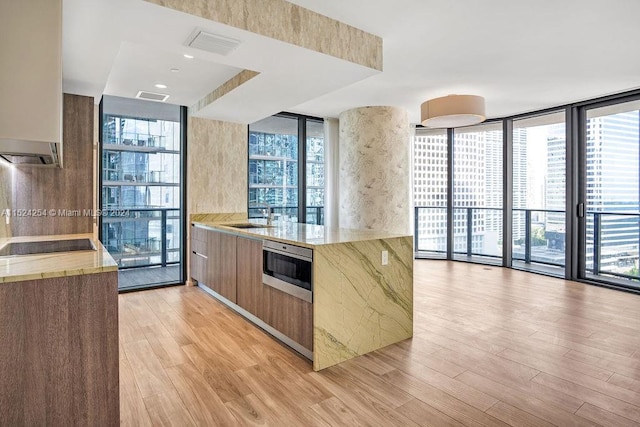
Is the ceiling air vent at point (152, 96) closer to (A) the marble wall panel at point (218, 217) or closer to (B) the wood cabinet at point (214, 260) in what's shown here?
(A) the marble wall panel at point (218, 217)

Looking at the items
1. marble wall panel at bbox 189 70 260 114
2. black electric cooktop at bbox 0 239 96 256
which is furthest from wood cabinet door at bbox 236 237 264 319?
marble wall panel at bbox 189 70 260 114

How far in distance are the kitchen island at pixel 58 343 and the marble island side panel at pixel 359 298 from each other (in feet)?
4.26

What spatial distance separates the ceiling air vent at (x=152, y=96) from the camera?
4.52 meters

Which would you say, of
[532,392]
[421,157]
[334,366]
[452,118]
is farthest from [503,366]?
[421,157]

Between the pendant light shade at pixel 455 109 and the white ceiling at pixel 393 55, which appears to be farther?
the pendant light shade at pixel 455 109

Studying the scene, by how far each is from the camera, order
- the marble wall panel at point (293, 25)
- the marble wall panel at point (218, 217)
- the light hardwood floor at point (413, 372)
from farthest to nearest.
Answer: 1. the marble wall panel at point (218, 217)
2. the marble wall panel at point (293, 25)
3. the light hardwood floor at point (413, 372)

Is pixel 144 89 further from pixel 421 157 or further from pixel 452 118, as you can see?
pixel 421 157

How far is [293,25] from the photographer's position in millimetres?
2662

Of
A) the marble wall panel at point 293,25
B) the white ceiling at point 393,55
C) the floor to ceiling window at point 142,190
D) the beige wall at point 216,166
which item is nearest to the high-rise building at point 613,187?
the white ceiling at point 393,55

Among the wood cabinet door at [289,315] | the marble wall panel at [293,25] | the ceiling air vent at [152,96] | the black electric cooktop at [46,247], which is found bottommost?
the wood cabinet door at [289,315]

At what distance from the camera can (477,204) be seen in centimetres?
698

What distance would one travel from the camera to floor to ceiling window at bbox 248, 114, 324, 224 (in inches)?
230

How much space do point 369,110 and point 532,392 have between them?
14.7ft

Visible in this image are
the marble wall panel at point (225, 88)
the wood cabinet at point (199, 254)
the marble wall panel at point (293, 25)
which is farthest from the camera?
the wood cabinet at point (199, 254)
